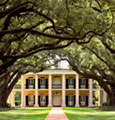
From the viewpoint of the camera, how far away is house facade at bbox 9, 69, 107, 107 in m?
57.1

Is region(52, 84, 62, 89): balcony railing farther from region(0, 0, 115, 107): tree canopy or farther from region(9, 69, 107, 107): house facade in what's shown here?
region(0, 0, 115, 107): tree canopy

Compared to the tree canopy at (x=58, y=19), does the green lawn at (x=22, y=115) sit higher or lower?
lower

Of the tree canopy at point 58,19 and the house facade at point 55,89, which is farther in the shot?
the house facade at point 55,89

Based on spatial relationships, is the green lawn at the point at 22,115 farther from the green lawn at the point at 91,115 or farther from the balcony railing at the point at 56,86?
the balcony railing at the point at 56,86

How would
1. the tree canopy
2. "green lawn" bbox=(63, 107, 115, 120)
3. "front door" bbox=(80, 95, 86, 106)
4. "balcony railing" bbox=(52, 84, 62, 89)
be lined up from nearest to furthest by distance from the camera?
1. the tree canopy
2. "green lawn" bbox=(63, 107, 115, 120)
3. "front door" bbox=(80, 95, 86, 106)
4. "balcony railing" bbox=(52, 84, 62, 89)

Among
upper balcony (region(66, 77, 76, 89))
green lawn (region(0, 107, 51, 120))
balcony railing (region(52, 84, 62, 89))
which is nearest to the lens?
green lawn (region(0, 107, 51, 120))

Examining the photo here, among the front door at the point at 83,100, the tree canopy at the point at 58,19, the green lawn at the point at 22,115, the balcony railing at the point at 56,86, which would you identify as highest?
the tree canopy at the point at 58,19

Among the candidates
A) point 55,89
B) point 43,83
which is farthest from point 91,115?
point 43,83

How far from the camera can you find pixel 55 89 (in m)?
57.5

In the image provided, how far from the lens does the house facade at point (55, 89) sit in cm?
5706

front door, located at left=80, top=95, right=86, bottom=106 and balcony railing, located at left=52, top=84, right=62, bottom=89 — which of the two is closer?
front door, located at left=80, top=95, right=86, bottom=106

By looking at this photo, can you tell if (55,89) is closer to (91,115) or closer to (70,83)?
(70,83)

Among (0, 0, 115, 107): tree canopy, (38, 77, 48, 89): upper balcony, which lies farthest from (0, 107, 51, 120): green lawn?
(38, 77, 48, 89): upper balcony

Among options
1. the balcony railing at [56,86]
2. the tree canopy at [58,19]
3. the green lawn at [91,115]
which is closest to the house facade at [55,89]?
the balcony railing at [56,86]
